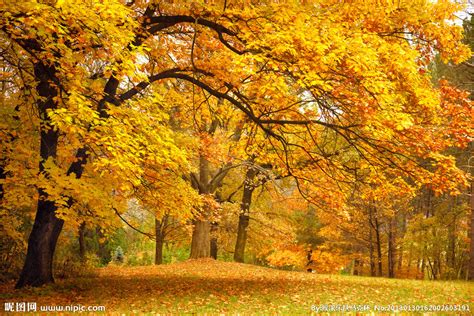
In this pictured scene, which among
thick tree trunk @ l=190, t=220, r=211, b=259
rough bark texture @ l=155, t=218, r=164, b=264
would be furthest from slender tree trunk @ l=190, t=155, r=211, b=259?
rough bark texture @ l=155, t=218, r=164, b=264

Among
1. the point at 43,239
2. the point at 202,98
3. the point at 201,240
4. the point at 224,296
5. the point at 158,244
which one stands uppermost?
the point at 202,98

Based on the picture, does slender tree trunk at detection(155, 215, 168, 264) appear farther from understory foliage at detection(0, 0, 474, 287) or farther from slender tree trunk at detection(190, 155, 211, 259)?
understory foliage at detection(0, 0, 474, 287)

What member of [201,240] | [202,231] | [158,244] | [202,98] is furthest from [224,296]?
[158,244]

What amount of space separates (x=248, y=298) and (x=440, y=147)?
5.19 meters

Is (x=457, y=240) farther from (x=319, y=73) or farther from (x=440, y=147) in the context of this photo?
(x=319, y=73)

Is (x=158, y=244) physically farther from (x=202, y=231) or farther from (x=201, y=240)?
(x=202, y=231)

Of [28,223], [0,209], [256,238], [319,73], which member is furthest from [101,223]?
[256,238]

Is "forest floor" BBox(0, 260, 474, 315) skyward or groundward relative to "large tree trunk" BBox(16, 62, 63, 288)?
groundward

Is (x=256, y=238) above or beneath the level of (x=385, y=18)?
beneath

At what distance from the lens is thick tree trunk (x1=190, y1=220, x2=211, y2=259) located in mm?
20500

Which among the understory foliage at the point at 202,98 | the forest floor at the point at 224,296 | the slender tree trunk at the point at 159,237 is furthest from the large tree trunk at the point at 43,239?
the slender tree trunk at the point at 159,237

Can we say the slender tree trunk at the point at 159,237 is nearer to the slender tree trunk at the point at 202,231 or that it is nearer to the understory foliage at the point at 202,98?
the slender tree trunk at the point at 202,231

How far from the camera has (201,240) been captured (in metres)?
20.7

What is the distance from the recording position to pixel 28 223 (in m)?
15.8
